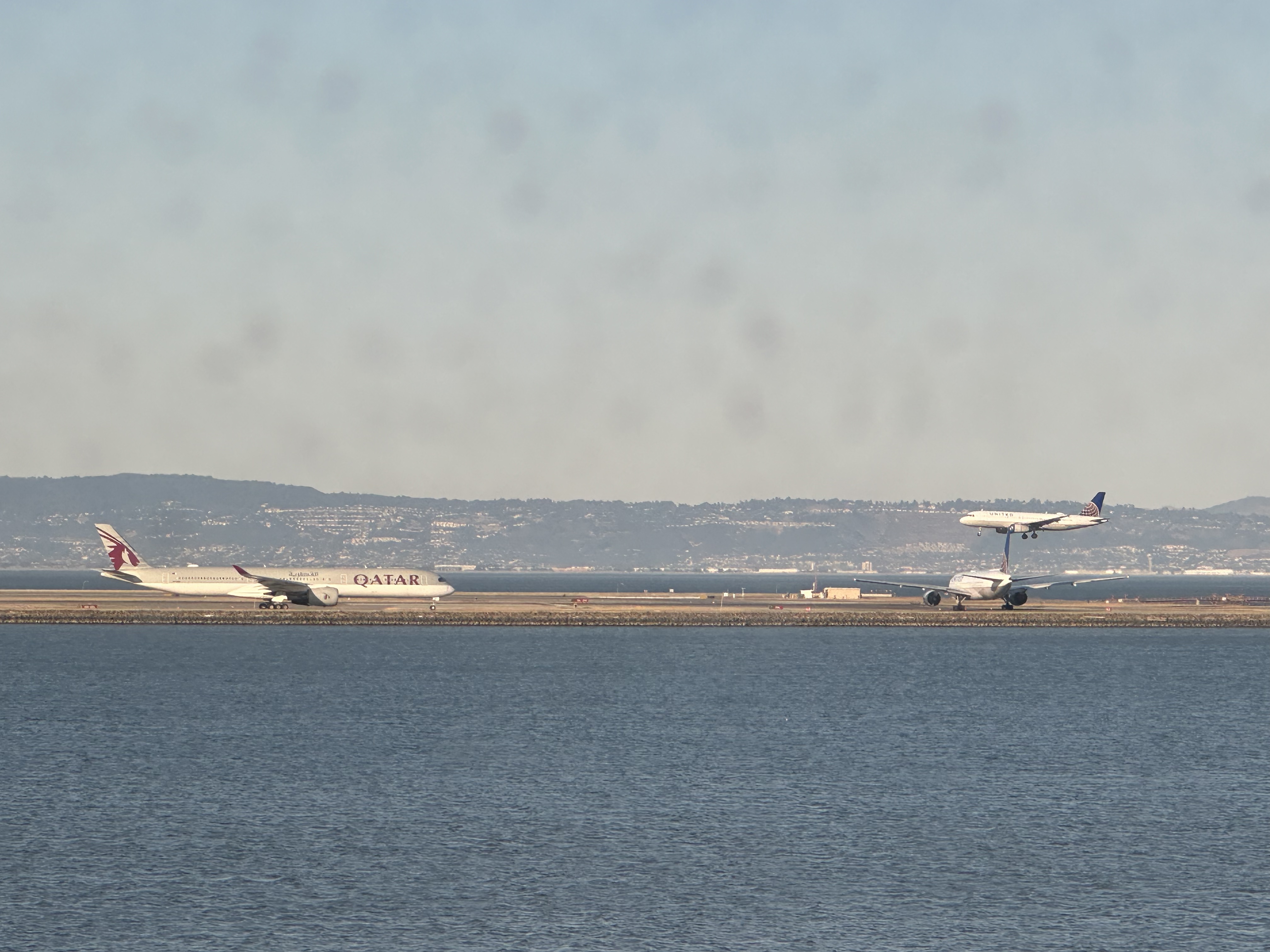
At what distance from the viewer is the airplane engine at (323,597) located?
176250 millimetres

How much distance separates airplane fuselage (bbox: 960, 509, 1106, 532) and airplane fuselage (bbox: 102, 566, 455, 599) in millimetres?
69434

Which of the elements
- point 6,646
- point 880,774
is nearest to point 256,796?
point 880,774

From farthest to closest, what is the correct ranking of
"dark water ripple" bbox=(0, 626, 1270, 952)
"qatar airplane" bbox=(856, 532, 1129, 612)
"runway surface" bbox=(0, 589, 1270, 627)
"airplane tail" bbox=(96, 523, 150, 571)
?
"airplane tail" bbox=(96, 523, 150, 571) → "qatar airplane" bbox=(856, 532, 1129, 612) → "runway surface" bbox=(0, 589, 1270, 627) → "dark water ripple" bbox=(0, 626, 1270, 952)

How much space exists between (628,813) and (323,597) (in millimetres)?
128750

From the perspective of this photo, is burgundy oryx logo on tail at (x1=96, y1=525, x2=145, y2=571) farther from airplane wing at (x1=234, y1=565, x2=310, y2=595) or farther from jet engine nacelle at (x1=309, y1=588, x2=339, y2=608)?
jet engine nacelle at (x1=309, y1=588, x2=339, y2=608)

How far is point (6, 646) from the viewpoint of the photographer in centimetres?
13700

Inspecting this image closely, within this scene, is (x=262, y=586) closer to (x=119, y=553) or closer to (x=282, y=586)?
(x=282, y=586)

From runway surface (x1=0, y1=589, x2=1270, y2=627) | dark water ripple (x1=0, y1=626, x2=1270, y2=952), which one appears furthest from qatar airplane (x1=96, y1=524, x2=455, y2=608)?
dark water ripple (x1=0, y1=626, x2=1270, y2=952)

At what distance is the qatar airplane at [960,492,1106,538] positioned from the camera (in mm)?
173125

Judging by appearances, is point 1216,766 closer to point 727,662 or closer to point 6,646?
point 727,662

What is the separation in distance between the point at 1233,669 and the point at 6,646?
4367 inches

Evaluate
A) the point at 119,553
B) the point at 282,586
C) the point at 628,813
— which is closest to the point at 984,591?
the point at 282,586

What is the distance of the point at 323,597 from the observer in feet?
580

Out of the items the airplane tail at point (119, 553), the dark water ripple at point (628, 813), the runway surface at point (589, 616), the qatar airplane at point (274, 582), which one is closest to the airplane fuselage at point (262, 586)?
the qatar airplane at point (274, 582)
